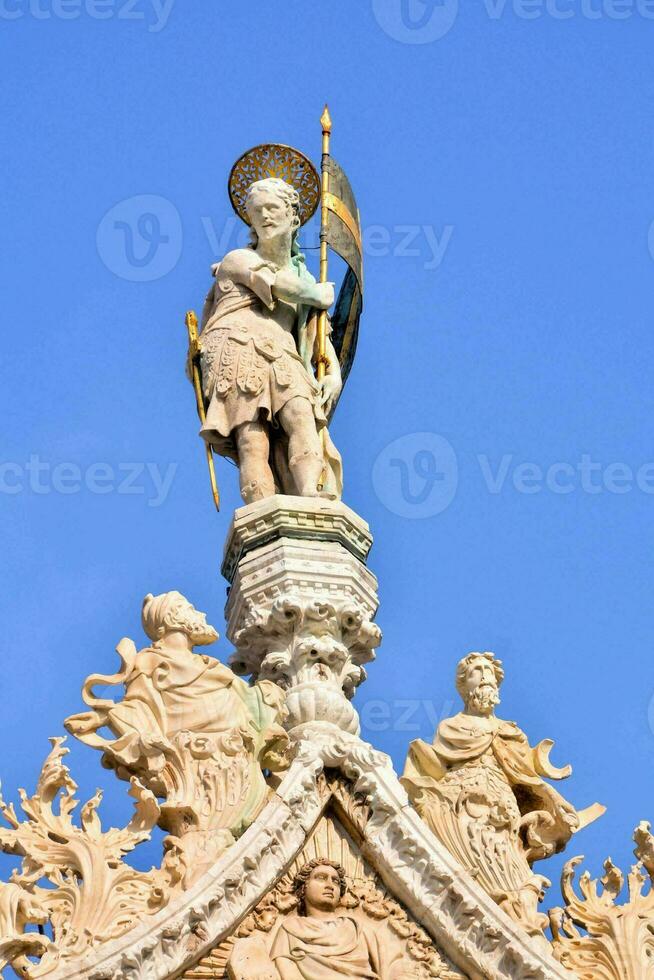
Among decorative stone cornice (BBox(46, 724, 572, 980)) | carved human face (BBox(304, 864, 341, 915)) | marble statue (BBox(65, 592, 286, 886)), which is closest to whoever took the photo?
decorative stone cornice (BBox(46, 724, 572, 980))

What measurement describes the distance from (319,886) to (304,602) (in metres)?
2.65

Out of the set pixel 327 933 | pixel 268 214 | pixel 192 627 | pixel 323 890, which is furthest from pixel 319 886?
pixel 268 214

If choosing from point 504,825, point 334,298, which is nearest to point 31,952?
point 504,825

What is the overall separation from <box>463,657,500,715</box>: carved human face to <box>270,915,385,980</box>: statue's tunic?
2376mm

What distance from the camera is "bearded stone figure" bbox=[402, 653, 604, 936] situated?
20609mm

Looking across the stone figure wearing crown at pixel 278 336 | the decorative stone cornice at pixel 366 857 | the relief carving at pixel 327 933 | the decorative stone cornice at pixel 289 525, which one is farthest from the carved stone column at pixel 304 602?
the relief carving at pixel 327 933

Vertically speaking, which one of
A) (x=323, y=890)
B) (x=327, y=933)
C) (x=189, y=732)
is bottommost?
(x=327, y=933)

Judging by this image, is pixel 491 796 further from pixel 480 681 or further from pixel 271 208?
pixel 271 208

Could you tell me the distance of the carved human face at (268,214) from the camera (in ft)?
78.8

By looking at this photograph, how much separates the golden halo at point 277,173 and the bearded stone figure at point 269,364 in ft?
1.56

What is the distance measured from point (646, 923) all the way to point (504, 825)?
4.22 ft

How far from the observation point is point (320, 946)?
19.7 m

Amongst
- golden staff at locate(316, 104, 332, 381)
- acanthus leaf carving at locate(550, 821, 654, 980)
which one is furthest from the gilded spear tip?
acanthus leaf carving at locate(550, 821, 654, 980)

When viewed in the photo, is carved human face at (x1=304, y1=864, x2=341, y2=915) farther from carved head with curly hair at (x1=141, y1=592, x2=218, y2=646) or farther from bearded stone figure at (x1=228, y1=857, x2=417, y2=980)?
carved head with curly hair at (x1=141, y1=592, x2=218, y2=646)
